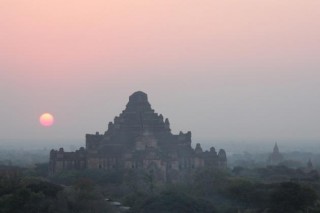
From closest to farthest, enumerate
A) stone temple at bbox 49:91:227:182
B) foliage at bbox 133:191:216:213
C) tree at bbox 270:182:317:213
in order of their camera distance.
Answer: tree at bbox 270:182:317:213, foliage at bbox 133:191:216:213, stone temple at bbox 49:91:227:182

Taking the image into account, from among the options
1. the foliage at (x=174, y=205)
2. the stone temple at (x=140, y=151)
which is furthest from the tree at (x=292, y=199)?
the stone temple at (x=140, y=151)

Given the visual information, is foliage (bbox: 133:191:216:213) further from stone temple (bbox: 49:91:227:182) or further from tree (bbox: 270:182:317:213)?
stone temple (bbox: 49:91:227:182)

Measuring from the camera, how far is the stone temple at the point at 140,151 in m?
70.4

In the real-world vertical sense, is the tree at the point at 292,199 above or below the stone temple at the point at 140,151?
below

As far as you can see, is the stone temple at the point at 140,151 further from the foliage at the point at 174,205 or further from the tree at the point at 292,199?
the tree at the point at 292,199

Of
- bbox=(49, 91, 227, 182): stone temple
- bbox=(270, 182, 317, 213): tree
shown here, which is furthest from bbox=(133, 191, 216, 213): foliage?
bbox=(49, 91, 227, 182): stone temple

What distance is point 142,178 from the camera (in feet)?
214

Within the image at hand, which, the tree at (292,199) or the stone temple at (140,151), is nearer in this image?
the tree at (292,199)

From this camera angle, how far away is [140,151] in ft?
233

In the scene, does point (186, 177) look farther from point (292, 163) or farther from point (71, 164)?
point (292, 163)

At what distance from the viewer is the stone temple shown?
70.4 meters

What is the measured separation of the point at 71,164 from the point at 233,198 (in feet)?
84.7

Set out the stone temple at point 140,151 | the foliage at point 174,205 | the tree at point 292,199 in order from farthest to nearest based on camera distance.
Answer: the stone temple at point 140,151
the foliage at point 174,205
the tree at point 292,199

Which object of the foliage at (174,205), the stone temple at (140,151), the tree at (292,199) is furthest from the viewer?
the stone temple at (140,151)
